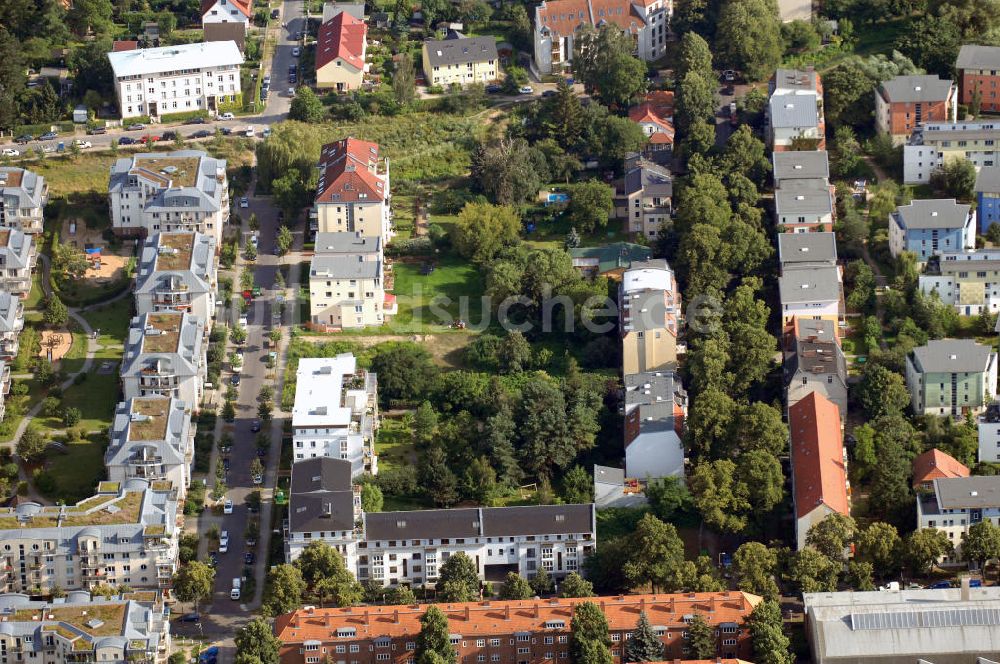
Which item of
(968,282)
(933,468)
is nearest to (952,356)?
(968,282)

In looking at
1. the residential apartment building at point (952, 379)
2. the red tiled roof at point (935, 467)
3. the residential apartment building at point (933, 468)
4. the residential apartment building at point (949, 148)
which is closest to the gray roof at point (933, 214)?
the residential apartment building at point (949, 148)

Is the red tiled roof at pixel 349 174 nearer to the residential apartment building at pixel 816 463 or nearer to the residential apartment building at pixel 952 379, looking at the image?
the residential apartment building at pixel 816 463

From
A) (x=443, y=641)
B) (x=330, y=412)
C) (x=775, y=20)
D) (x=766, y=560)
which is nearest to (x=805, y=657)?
(x=766, y=560)

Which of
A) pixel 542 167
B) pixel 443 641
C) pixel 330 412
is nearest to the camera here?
pixel 443 641

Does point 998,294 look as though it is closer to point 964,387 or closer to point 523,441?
point 964,387

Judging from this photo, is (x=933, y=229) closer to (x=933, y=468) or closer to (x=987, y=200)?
(x=987, y=200)

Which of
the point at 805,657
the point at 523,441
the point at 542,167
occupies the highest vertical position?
the point at 542,167

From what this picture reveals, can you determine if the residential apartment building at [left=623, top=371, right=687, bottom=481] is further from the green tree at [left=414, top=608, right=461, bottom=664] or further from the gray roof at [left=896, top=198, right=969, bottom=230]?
the gray roof at [left=896, top=198, right=969, bottom=230]
